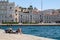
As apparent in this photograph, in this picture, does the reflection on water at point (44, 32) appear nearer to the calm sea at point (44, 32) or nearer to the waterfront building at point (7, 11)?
the calm sea at point (44, 32)

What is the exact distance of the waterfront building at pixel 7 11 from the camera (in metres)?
113

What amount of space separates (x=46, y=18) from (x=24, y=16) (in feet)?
42.4

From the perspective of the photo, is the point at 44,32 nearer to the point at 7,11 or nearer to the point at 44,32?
the point at 44,32

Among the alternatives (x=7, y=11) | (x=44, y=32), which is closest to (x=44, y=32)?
(x=44, y=32)

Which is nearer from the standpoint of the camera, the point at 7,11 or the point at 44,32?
the point at 44,32

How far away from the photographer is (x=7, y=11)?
11369 cm

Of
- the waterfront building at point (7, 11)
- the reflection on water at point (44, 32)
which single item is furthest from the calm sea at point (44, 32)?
the waterfront building at point (7, 11)

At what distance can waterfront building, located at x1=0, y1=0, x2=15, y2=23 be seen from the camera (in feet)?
370

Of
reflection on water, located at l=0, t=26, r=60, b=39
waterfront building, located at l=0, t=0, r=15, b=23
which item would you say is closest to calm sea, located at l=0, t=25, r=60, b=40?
reflection on water, located at l=0, t=26, r=60, b=39

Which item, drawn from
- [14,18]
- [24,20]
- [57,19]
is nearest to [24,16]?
[24,20]

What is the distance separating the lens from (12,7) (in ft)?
371

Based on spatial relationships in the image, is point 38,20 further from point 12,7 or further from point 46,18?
point 12,7

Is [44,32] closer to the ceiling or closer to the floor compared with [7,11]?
closer to the floor

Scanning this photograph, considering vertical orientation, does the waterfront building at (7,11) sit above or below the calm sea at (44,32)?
above
